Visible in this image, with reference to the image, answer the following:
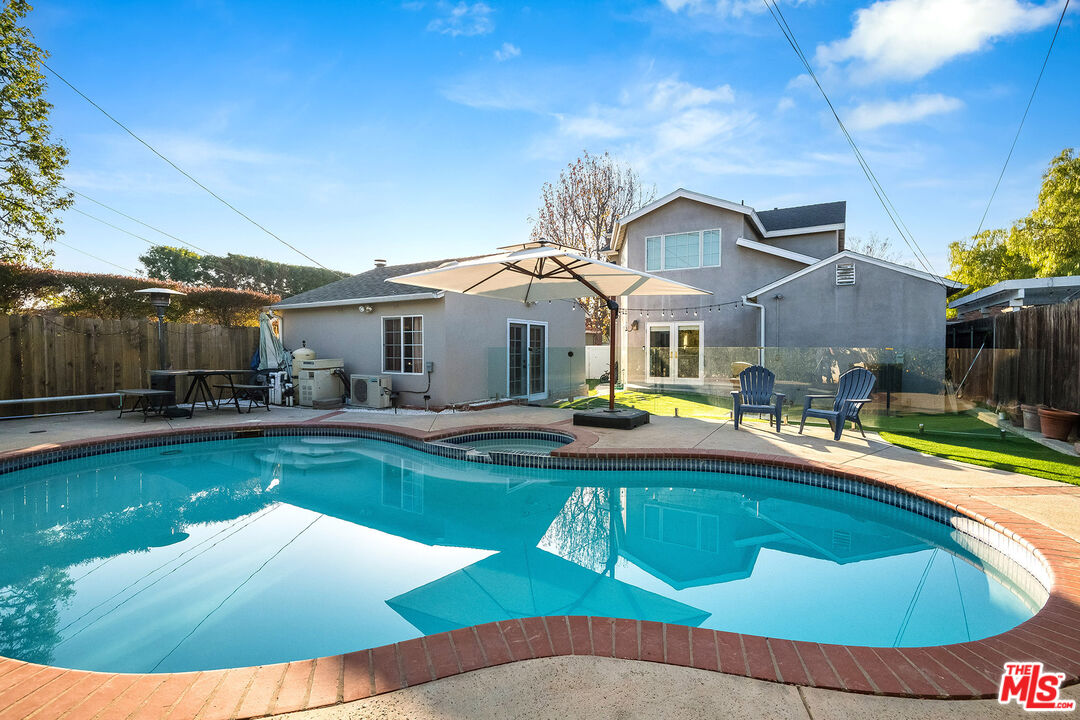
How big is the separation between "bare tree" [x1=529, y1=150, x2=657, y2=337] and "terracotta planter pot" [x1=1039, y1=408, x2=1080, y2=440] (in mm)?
16190

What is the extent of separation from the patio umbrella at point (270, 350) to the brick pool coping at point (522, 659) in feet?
35.5

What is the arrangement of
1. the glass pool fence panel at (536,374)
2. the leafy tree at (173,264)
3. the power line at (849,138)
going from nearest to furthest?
the power line at (849,138) < the glass pool fence panel at (536,374) < the leafy tree at (173,264)

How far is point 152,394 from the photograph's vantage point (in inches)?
370

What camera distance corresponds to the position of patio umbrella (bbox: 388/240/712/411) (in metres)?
7.25

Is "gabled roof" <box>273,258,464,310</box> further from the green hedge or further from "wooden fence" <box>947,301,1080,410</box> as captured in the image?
"wooden fence" <box>947,301,1080,410</box>

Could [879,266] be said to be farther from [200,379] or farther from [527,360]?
[200,379]

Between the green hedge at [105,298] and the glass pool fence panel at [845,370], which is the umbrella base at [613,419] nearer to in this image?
the glass pool fence panel at [845,370]

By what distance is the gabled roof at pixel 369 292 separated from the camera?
1127cm

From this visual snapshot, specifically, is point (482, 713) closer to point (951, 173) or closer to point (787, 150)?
point (787, 150)

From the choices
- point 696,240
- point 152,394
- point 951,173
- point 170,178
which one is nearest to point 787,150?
point 696,240

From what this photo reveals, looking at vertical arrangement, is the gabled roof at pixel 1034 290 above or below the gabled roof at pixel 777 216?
below

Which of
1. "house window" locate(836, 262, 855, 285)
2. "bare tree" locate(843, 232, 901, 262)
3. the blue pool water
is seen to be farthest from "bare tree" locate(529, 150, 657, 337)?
the blue pool water

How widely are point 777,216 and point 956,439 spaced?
12.1 metres

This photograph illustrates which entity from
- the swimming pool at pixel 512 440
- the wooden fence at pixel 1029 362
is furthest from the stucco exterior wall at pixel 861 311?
the swimming pool at pixel 512 440
